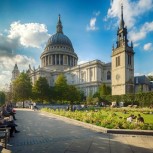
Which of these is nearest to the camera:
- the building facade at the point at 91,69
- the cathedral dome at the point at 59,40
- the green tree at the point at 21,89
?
the green tree at the point at 21,89

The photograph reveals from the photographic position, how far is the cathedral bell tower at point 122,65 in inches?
3054

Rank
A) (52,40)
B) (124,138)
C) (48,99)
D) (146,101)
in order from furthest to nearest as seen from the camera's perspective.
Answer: (52,40) < (48,99) < (146,101) < (124,138)

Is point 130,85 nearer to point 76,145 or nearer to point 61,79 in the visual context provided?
point 61,79

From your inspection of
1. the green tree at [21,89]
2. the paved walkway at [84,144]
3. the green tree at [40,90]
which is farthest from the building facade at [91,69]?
the paved walkway at [84,144]

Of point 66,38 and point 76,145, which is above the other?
point 66,38

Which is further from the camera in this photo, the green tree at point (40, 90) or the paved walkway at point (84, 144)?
the green tree at point (40, 90)

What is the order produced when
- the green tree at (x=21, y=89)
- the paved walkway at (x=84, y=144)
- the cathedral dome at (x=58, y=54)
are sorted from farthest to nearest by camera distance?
the cathedral dome at (x=58, y=54)
the green tree at (x=21, y=89)
the paved walkway at (x=84, y=144)

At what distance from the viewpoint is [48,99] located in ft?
252

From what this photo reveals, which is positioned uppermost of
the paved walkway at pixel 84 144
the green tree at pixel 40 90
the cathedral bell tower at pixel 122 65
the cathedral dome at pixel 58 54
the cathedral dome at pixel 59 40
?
the cathedral dome at pixel 59 40

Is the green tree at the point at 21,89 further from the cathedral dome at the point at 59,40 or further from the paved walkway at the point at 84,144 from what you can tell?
the cathedral dome at the point at 59,40

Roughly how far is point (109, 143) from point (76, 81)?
369ft

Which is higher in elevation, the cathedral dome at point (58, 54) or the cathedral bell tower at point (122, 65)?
the cathedral dome at point (58, 54)

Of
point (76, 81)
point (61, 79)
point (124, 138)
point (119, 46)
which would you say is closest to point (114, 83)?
point (119, 46)

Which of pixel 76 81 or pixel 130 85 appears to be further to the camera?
pixel 76 81
